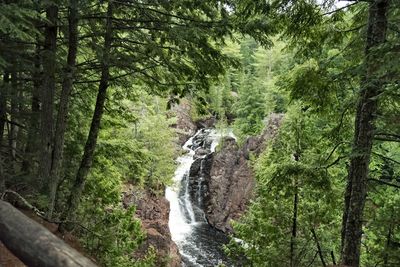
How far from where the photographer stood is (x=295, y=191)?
31.7ft

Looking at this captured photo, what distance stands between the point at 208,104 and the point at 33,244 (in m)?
6.27

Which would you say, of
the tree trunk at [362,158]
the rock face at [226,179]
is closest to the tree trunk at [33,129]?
the tree trunk at [362,158]

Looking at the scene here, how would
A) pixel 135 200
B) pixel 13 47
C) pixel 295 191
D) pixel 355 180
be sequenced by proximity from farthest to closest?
pixel 135 200
pixel 295 191
pixel 13 47
pixel 355 180

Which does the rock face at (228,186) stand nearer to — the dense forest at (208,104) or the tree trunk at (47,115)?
the dense forest at (208,104)

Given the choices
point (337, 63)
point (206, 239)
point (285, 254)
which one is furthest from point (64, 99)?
point (206, 239)

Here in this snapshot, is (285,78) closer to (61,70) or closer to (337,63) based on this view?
(337,63)

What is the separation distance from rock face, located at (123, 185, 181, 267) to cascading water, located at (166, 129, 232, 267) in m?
1.53

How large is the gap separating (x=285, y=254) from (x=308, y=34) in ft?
18.8

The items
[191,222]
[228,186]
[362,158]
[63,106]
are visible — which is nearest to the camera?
[362,158]

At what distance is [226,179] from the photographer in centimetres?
2944

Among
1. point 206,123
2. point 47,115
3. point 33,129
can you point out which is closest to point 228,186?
point 206,123

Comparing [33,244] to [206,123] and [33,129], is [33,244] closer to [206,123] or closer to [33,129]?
[33,129]

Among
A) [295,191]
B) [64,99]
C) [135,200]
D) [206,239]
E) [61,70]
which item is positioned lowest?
[206,239]

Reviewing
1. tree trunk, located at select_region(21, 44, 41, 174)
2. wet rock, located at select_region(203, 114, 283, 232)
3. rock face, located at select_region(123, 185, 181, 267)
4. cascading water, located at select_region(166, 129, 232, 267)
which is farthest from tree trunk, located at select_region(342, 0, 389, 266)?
wet rock, located at select_region(203, 114, 283, 232)
